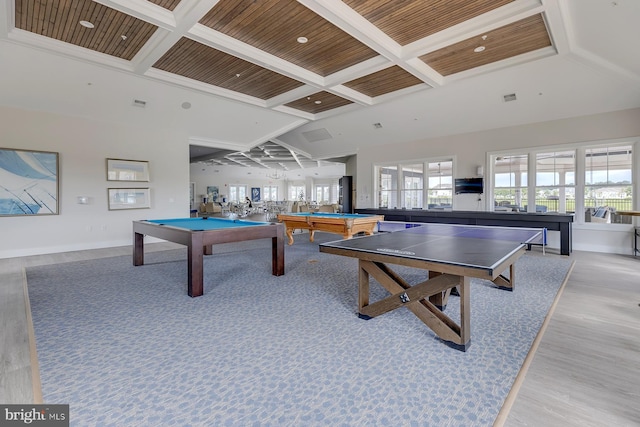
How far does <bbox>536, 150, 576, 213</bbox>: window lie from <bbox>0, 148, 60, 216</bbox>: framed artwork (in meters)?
11.0

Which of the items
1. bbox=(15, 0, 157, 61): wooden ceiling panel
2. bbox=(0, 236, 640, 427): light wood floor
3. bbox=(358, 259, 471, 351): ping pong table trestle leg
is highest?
bbox=(15, 0, 157, 61): wooden ceiling panel

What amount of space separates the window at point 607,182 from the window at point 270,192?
744 inches

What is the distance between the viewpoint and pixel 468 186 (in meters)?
8.39

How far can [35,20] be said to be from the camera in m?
4.30

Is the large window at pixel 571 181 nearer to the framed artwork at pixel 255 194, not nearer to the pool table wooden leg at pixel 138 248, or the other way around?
the pool table wooden leg at pixel 138 248

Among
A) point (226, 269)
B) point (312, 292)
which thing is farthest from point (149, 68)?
point (312, 292)

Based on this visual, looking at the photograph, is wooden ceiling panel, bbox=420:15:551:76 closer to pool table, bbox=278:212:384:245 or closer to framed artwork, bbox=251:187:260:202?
pool table, bbox=278:212:384:245

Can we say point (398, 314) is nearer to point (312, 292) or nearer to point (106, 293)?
point (312, 292)

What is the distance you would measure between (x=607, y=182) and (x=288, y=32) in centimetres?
731

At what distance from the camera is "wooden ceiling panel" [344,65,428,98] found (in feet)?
20.2

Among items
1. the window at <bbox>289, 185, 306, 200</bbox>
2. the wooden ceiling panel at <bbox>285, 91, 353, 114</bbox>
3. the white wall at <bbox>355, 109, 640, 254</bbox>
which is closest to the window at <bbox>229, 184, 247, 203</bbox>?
the window at <bbox>289, 185, 306, 200</bbox>

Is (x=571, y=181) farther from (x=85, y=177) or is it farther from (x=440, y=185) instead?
(x=85, y=177)

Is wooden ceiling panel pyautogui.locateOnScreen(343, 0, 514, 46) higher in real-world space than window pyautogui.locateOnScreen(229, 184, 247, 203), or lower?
higher

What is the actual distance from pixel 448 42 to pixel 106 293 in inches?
231
